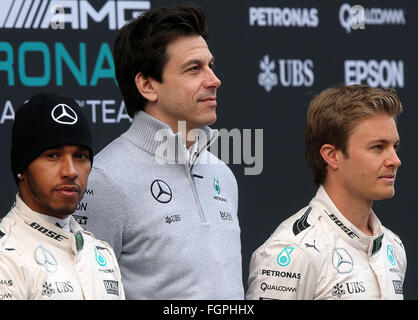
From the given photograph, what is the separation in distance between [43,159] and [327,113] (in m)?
0.96

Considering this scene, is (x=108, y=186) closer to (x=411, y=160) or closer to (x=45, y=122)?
(x=45, y=122)

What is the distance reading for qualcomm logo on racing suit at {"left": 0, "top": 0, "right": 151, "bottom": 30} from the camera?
3937mm

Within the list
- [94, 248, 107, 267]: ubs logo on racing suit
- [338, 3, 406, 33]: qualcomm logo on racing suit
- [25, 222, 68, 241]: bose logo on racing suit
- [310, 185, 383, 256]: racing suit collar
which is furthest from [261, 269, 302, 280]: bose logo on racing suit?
[338, 3, 406, 33]: qualcomm logo on racing suit

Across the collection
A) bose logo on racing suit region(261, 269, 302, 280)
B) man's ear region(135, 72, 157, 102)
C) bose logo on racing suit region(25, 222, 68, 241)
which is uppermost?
man's ear region(135, 72, 157, 102)

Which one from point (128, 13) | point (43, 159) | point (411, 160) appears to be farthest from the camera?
point (411, 160)

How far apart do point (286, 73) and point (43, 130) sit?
2.06 metres

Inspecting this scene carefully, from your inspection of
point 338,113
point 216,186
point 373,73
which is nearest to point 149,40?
point 216,186

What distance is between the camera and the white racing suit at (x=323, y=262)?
2.78 meters

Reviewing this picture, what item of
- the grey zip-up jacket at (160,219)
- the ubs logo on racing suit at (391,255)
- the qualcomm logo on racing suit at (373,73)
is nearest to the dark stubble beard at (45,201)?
the grey zip-up jacket at (160,219)

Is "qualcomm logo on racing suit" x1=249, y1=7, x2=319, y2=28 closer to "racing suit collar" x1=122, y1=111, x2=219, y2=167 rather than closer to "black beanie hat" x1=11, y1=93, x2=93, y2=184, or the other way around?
"racing suit collar" x1=122, y1=111, x2=219, y2=167

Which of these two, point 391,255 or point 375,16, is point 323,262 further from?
point 375,16

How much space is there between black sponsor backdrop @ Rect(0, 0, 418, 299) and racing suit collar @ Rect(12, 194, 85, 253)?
155 centimetres
